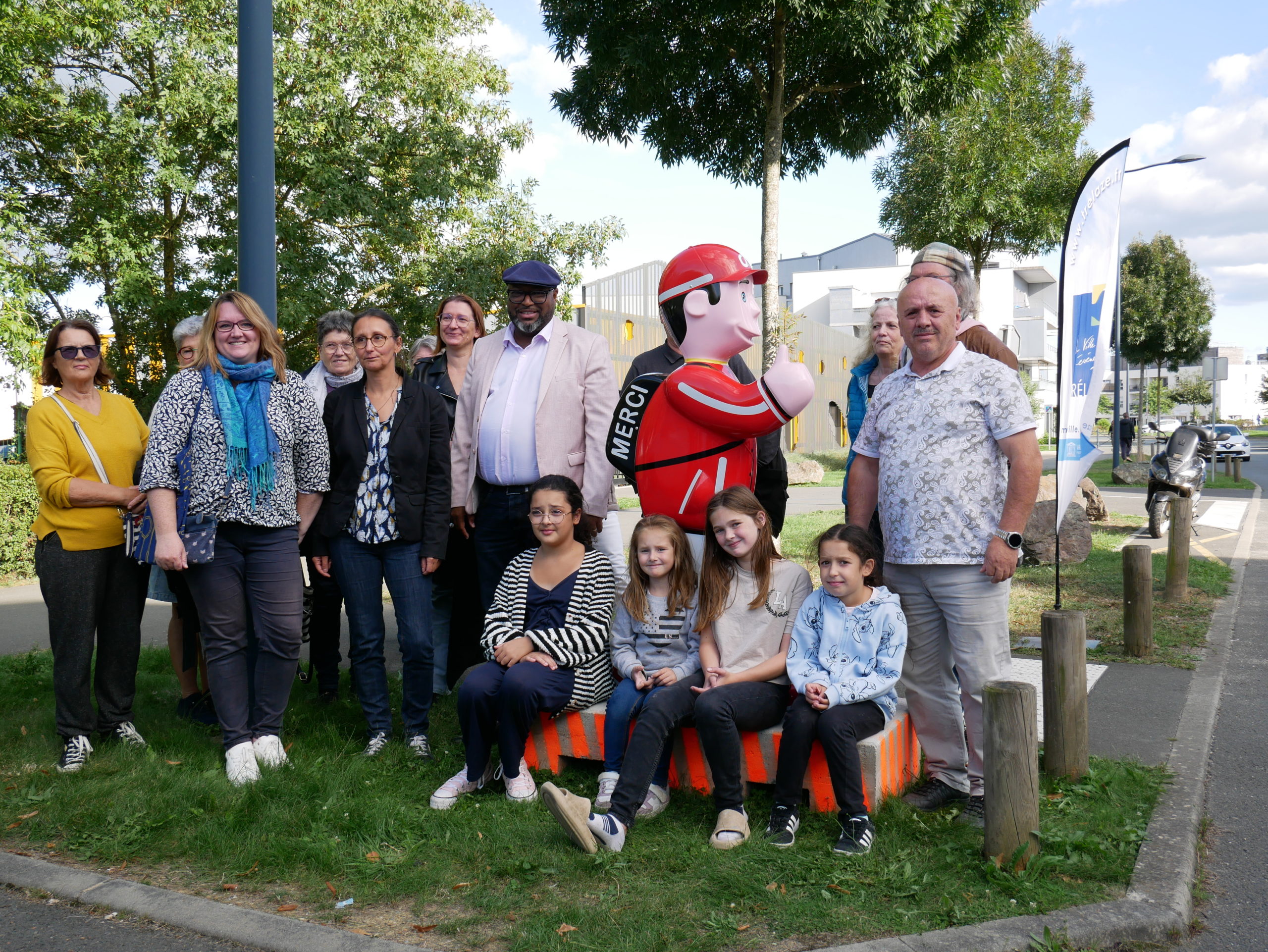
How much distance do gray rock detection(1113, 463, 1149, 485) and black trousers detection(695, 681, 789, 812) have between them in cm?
1957

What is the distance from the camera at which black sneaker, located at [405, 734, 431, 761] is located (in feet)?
14.4

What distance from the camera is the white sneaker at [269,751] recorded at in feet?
13.9

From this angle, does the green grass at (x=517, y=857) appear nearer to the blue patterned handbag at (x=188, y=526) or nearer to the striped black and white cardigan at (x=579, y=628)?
the striped black and white cardigan at (x=579, y=628)

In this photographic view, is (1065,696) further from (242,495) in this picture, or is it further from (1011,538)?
(242,495)

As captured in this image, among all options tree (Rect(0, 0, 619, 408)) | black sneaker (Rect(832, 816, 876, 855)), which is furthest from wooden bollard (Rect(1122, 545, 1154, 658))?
tree (Rect(0, 0, 619, 408))

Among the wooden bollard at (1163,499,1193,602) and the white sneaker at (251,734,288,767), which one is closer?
the white sneaker at (251,734,288,767)

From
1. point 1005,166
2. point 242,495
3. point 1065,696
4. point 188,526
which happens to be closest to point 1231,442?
point 1005,166

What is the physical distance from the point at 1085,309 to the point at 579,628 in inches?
112

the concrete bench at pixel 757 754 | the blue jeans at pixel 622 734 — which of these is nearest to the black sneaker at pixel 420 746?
the concrete bench at pixel 757 754

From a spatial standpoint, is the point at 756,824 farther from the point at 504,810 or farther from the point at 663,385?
the point at 663,385

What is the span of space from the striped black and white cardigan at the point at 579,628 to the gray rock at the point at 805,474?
1712 centimetres

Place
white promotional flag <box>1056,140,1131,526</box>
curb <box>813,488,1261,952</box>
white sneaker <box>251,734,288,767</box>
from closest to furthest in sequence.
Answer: curb <box>813,488,1261,952</box>, white sneaker <box>251,734,288,767</box>, white promotional flag <box>1056,140,1131,526</box>

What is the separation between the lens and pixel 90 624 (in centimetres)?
441

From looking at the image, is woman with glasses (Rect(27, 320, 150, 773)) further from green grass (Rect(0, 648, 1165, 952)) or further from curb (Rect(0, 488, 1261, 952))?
curb (Rect(0, 488, 1261, 952))
